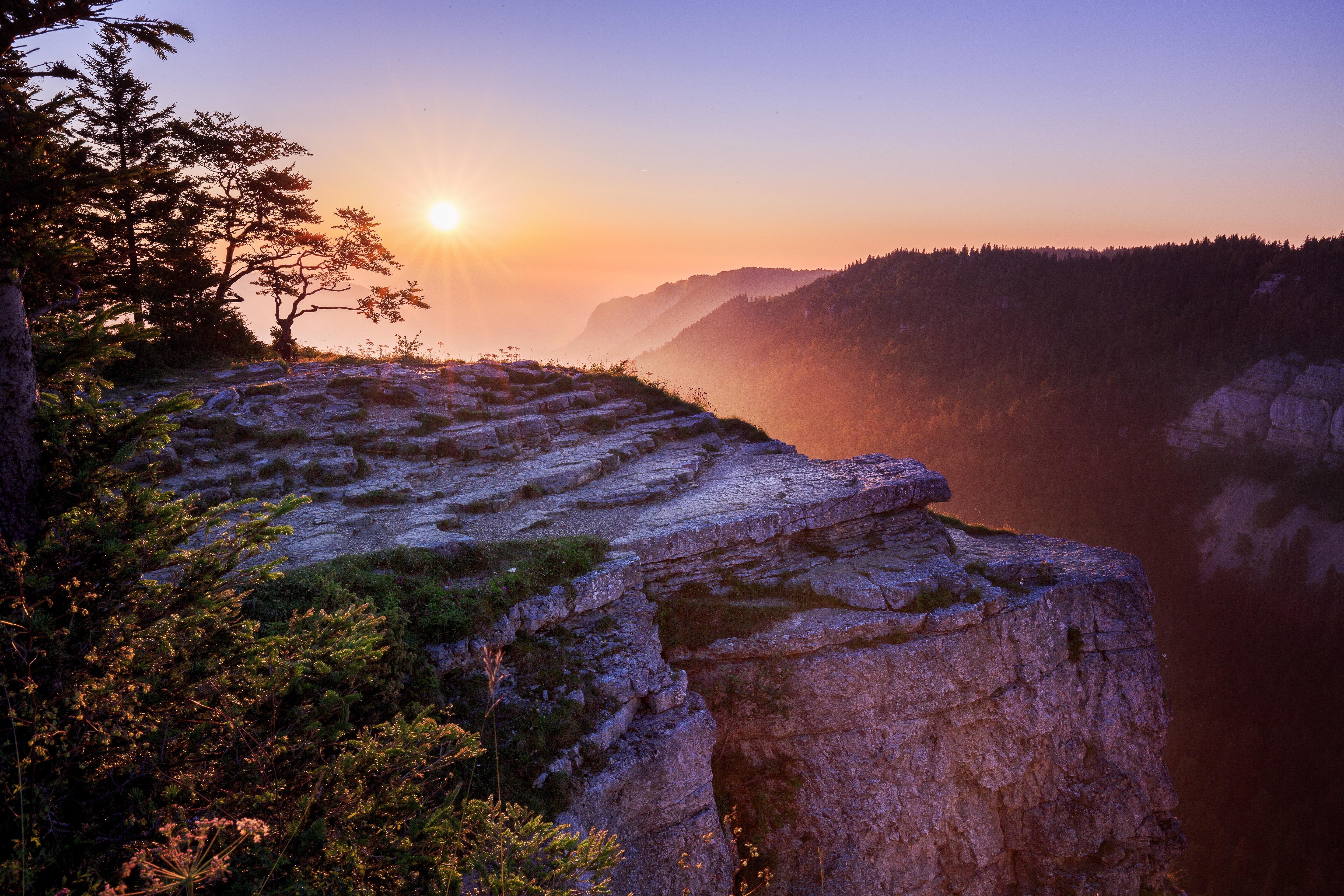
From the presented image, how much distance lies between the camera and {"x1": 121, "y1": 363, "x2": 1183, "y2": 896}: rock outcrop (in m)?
10.3

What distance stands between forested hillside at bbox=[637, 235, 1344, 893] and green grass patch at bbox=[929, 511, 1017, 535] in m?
29.3

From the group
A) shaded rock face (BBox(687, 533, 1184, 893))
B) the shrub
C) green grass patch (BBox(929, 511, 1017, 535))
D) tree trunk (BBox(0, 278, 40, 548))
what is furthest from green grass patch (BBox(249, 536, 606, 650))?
green grass patch (BBox(929, 511, 1017, 535))

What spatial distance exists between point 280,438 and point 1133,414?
126000mm

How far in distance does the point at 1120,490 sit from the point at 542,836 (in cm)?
11192

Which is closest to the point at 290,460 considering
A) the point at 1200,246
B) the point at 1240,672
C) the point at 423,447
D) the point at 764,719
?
the point at 423,447

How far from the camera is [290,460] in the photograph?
48.1 feet

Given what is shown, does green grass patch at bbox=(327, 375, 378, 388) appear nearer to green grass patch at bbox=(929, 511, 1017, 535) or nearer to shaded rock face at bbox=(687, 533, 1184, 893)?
shaded rock face at bbox=(687, 533, 1184, 893)

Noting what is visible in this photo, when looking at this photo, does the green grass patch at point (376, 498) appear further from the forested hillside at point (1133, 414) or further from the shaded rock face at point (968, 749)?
the forested hillside at point (1133, 414)

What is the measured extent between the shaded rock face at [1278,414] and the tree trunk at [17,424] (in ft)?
408

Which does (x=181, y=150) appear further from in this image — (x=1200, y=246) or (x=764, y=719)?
(x=1200, y=246)

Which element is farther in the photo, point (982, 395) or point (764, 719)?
point (982, 395)

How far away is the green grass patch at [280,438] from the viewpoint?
15359mm

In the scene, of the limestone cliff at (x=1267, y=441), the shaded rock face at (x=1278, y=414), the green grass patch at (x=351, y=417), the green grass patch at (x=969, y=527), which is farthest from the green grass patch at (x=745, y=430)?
the shaded rock face at (x=1278, y=414)

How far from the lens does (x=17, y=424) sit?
14.3 feet
